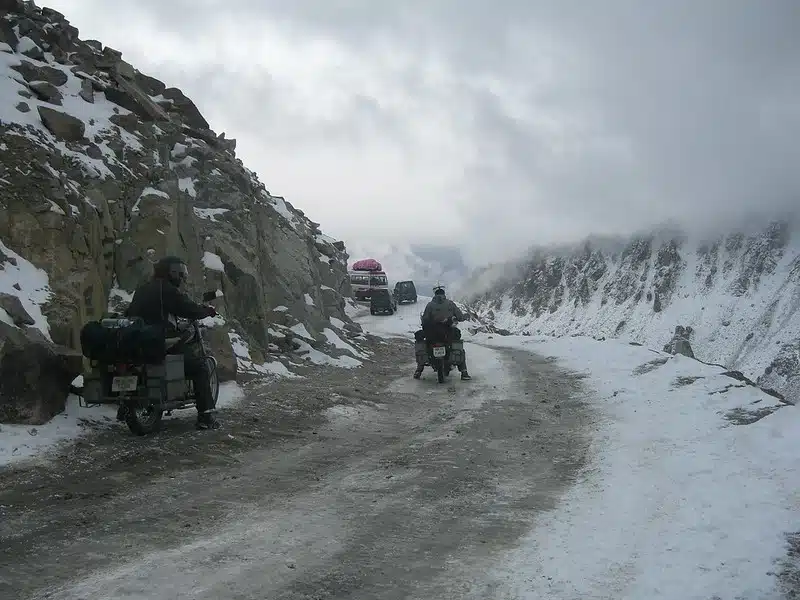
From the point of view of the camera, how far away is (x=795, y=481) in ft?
20.1

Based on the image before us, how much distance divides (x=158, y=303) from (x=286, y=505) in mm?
3797

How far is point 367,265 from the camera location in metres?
48.8

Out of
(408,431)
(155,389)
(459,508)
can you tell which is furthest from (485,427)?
(155,389)

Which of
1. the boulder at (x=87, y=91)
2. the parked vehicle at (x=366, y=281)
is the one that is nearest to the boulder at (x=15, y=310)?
the boulder at (x=87, y=91)

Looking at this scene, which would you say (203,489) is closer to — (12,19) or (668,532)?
(668,532)

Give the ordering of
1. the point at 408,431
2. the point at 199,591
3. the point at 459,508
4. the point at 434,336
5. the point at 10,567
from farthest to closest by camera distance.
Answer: the point at 434,336 < the point at 408,431 < the point at 459,508 < the point at 10,567 < the point at 199,591

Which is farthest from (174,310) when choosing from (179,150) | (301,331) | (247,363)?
(301,331)

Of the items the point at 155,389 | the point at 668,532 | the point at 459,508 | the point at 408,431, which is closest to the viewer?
the point at 668,532

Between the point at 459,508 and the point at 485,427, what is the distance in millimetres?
4162

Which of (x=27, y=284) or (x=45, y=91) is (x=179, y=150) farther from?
(x=27, y=284)

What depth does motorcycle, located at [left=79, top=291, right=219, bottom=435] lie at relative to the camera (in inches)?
Answer: 311

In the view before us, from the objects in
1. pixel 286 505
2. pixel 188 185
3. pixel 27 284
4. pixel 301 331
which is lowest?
pixel 286 505

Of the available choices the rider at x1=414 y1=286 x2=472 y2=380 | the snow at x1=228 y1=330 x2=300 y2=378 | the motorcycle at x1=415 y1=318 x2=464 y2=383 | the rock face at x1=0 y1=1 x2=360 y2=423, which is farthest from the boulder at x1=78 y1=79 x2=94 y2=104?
the motorcycle at x1=415 y1=318 x2=464 y2=383

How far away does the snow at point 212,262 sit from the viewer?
14.1 meters
